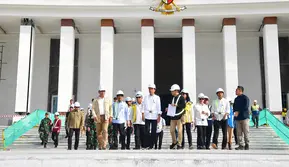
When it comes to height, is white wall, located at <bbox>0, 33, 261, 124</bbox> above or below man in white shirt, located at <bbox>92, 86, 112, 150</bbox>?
above

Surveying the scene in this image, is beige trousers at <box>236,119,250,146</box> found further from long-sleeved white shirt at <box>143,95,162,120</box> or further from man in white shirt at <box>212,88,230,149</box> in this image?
long-sleeved white shirt at <box>143,95,162,120</box>

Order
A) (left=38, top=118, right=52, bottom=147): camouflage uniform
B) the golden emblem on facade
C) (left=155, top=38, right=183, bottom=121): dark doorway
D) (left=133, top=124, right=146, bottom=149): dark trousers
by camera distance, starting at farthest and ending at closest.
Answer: (left=155, top=38, right=183, bottom=121): dark doorway
the golden emblem on facade
(left=38, top=118, right=52, bottom=147): camouflage uniform
(left=133, top=124, right=146, bottom=149): dark trousers

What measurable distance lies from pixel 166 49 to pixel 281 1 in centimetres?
809

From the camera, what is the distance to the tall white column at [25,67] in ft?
71.1

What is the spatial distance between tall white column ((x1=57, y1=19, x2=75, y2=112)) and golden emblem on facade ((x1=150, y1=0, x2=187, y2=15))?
5.26 m

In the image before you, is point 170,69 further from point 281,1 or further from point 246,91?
point 281,1

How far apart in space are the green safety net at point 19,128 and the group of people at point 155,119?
418 cm

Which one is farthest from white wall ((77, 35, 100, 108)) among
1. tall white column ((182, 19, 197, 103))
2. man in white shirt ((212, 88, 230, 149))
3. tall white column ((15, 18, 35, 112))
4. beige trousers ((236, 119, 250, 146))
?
beige trousers ((236, 119, 250, 146))

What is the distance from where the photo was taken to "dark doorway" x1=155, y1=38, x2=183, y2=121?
82.9 ft

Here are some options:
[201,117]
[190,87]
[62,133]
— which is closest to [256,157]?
[201,117]

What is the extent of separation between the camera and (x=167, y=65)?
83.4 ft

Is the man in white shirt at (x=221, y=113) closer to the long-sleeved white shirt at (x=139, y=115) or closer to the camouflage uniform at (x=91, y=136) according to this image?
the long-sleeved white shirt at (x=139, y=115)

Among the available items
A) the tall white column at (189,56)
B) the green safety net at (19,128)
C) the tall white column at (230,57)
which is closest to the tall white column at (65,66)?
the green safety net at (19,128)

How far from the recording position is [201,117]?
1109cm
